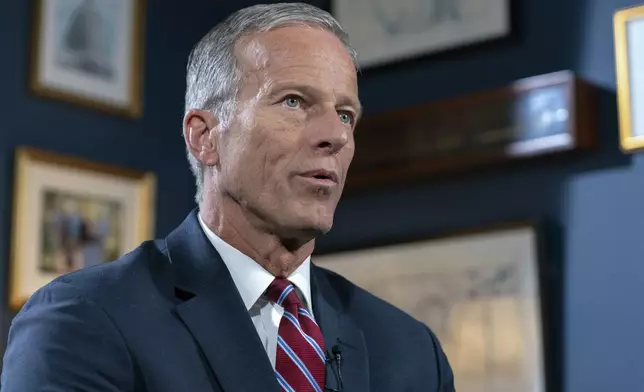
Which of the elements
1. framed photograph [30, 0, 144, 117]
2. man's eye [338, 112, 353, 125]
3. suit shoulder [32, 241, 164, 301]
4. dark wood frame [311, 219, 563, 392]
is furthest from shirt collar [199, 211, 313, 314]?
framed photograph [30, 0, 144, 117]

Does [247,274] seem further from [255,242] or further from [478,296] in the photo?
[478,296]

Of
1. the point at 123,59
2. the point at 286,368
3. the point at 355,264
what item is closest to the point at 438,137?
the point at 355,264

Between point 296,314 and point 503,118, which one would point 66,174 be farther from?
point 296,314

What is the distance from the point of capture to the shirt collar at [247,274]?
1.81m

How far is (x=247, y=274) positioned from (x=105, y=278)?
27cm

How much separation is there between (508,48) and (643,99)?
0.60m

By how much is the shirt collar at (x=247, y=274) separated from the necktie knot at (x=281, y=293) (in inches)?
0.5

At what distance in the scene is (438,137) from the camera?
3.60 metres

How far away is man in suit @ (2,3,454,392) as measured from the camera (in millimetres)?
1603

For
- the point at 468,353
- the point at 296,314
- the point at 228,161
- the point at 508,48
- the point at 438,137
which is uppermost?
the point at 508,48

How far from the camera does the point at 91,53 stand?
12.9ft

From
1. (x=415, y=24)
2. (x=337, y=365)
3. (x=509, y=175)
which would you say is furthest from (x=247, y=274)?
(x=415, y=24)

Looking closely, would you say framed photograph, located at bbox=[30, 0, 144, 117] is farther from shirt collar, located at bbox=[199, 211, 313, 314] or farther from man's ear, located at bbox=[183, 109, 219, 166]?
shirt collar, located at bbox=[199, 211, 313, 314]

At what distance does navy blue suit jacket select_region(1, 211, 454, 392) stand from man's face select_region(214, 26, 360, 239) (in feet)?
0.53
